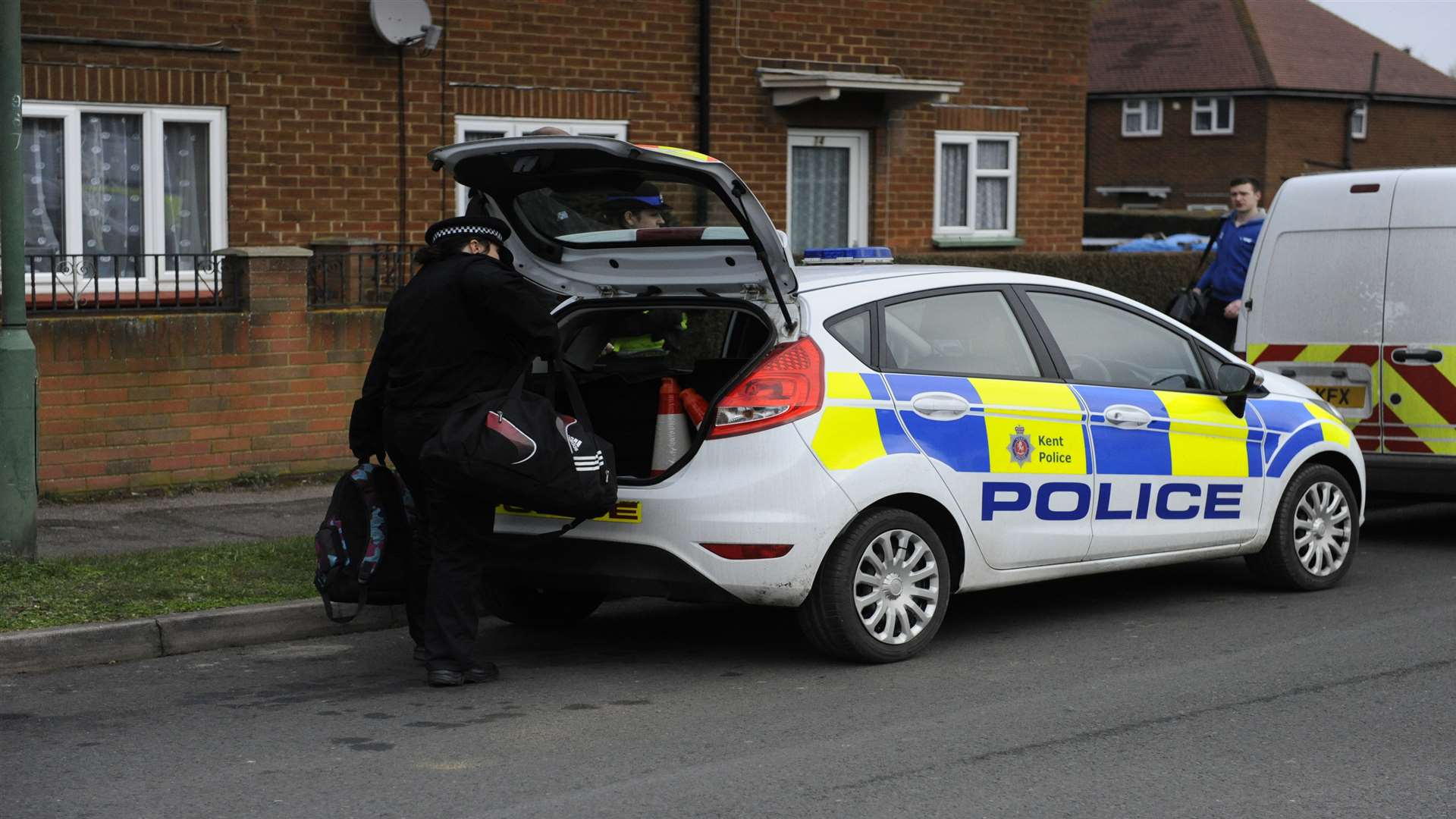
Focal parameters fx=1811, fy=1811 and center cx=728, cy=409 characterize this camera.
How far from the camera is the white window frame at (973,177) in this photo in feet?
54.3

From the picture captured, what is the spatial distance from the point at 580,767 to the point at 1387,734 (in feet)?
8.46

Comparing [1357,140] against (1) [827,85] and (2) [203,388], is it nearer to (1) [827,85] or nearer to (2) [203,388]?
(1) [827,85]

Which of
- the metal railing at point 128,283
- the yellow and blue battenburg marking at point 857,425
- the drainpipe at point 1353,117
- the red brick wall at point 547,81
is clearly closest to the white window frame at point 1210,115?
the drainpipe at point 1353,117

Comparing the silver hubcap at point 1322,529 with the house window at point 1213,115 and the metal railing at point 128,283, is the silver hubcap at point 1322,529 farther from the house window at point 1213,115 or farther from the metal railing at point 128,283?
the house window at point 1213,115

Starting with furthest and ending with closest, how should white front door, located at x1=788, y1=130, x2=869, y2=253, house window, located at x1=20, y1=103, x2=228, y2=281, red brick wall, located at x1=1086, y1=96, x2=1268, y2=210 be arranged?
1. red brick wall, located at x1=1086, y1=96, x2=1268, y2=210
2. white front door, located at x1=788, y1=130, x2=869, y2=253
3. house window, located at x1=20, y1=103, x2=228, y2=281

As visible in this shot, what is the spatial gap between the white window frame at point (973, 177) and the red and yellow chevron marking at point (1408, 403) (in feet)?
22.7

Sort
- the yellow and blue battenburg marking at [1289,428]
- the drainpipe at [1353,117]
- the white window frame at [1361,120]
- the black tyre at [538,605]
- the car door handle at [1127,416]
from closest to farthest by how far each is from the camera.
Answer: the car door handle at [1127,416] < the black tyre at [538,605] < the yellow and blue battenburg marking at [1289,428] < the drainpipe at [1353,117] < the white window frame at [1361,120]

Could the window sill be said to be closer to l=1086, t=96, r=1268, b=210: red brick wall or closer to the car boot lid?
the car boot lid

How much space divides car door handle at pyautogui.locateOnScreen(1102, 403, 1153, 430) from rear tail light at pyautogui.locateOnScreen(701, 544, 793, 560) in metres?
1.76

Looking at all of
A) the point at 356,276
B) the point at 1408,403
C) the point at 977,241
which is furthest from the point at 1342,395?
the point at 977,241

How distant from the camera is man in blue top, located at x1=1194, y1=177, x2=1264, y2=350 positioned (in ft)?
37.6

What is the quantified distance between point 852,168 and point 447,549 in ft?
33.8

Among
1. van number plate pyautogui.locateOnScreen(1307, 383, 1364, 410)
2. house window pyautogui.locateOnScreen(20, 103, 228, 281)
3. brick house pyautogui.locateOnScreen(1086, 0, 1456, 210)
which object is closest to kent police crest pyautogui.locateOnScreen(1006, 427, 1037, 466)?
van number plate pyautogui.locateOnScreen(1307, 383, 1364, 410)

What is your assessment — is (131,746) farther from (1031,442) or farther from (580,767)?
(1031,442)
